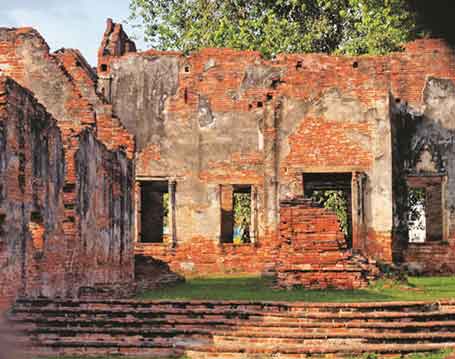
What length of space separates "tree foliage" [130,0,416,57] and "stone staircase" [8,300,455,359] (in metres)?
16.4

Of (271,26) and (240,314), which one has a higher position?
(271,26)

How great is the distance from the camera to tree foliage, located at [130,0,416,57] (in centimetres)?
2402

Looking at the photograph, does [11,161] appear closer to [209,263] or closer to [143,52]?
[209,263]

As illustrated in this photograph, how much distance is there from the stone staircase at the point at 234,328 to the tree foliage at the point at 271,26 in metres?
16.4

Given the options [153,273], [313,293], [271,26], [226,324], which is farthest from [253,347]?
[271,26]

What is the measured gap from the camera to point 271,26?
24.1 m

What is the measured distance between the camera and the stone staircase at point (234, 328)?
730 centimetres

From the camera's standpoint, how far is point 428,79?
19828mm

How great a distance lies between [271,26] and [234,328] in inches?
686

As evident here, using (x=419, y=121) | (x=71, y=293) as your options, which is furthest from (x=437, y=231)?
(x=71, y=293)

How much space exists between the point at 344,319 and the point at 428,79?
13177mm

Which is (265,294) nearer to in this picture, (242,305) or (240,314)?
(242,305)

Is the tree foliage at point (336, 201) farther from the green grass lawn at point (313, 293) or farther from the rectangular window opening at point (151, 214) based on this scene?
the green grass lawn at point (313, 293)

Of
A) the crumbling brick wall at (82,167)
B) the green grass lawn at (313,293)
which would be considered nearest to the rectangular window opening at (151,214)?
the crumbling brick wall at (82,167)
